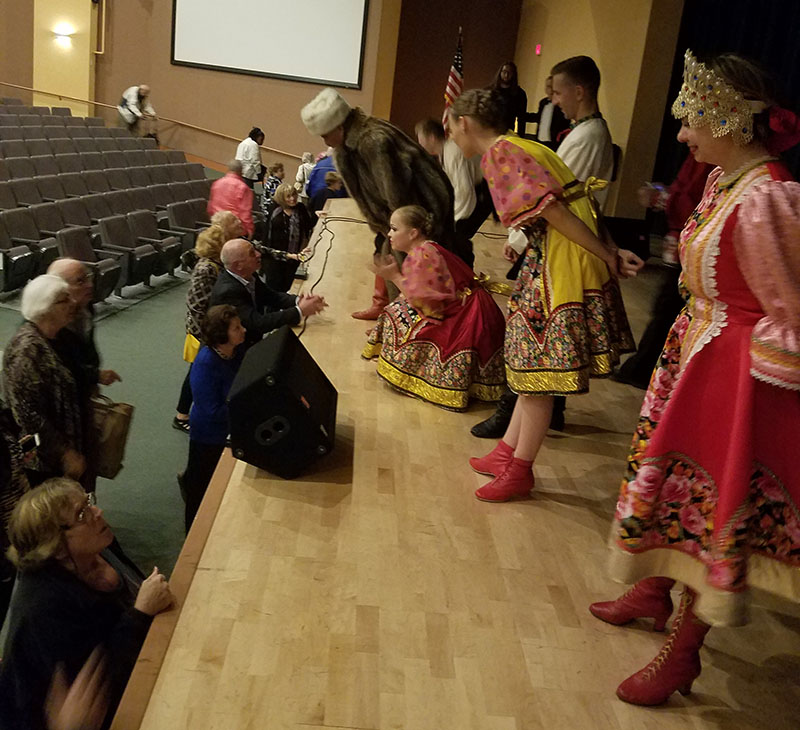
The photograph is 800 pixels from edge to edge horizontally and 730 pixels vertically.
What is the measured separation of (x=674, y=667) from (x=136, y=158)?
32.4ft

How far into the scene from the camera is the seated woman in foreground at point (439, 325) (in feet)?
11.3

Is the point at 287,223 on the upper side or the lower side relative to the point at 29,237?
upper

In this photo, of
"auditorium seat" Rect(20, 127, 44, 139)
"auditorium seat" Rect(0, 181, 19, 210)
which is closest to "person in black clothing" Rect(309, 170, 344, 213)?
"auditorium seat" Rect(0, 181, 19, 210)

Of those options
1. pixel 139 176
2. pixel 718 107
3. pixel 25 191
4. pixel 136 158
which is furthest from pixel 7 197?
pixel 718 107

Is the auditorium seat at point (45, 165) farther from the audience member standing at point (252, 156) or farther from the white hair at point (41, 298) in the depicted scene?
the white hair at point (41, 298)

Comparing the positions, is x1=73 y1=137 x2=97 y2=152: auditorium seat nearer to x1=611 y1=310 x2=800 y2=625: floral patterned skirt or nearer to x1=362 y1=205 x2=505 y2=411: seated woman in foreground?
x1=362 y1=205 x2=505 y2=411: seated woman in foreground

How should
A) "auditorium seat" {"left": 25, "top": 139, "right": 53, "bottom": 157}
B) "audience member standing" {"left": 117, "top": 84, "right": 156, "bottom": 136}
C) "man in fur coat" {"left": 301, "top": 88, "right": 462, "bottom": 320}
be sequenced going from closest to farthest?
"man in fur coat" {"left": 301, "top": 88, "right": 462, "bottom": 320} → "auditorium seat" {"left": 25, "top": 139, "right": 53, "bottom": 157} → "audience member standing" {"left": 117, "top": 84, "right": 156, "bottom": 136}

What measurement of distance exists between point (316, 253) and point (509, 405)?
3337 millimetres

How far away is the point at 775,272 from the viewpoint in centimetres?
157

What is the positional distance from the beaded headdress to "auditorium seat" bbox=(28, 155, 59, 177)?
7.60 meters

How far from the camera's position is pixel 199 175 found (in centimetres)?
1082

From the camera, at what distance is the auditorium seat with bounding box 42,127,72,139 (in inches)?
405

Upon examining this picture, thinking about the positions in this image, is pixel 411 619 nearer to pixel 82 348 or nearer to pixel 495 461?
pixel 495 461

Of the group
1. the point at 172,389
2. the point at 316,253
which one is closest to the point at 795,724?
the point at 172,389
